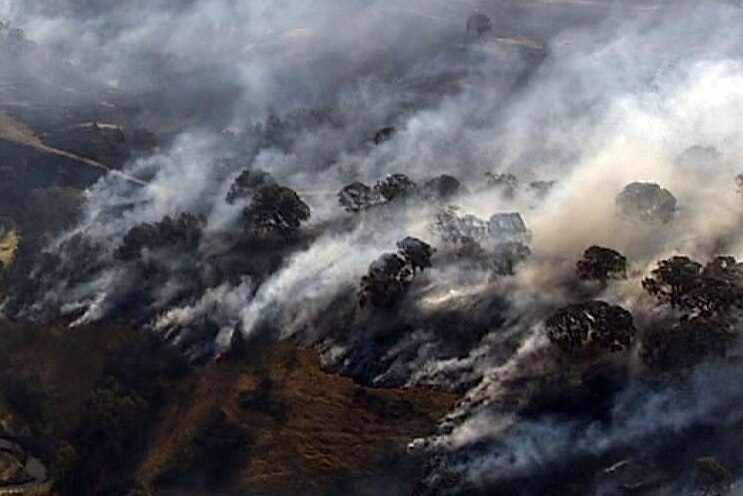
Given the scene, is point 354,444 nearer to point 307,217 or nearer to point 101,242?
point 307,217

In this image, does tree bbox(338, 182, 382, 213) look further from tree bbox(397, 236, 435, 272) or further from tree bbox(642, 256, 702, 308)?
tree bbox(642, 256, 702, 308)

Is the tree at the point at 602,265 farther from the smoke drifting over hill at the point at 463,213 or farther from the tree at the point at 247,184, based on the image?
the tree at the point at 247,184

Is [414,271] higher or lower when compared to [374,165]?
lower

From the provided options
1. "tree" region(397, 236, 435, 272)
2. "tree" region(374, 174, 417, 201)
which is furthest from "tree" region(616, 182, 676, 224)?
"tree" region(374, 174, 417, 201)

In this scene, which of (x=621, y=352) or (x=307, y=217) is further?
(x=307, y=217)

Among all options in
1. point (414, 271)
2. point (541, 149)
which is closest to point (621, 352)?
point (414, 271)

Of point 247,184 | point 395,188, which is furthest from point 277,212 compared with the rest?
point 395,188
